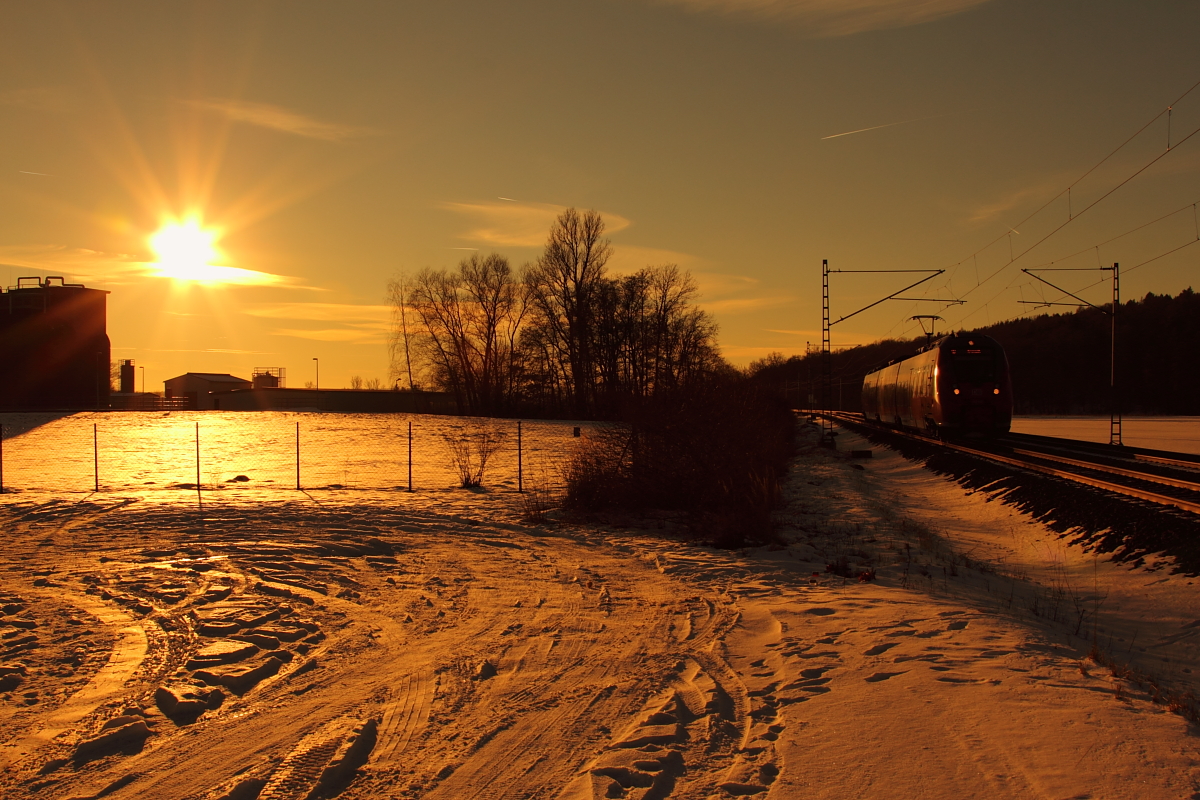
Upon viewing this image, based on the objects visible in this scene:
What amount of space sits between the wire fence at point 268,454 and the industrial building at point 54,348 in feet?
43.6

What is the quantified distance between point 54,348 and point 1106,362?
122m

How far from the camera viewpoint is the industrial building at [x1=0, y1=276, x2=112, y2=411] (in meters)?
65.0

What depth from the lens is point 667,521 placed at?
1575 cm

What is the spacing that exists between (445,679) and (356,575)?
4.63m

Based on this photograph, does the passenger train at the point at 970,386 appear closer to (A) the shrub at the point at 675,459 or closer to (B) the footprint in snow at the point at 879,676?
(A) the shrub at the point at 675,459

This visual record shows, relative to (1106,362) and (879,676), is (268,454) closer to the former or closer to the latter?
(879,676)

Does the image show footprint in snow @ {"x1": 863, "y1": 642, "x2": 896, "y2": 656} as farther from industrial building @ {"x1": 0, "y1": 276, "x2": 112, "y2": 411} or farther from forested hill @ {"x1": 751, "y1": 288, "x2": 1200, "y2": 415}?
forested hill @ {"x1": 751, "y1": 288, "x2": 1200, "y2": 415}

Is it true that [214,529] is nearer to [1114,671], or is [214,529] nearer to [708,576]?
[708,576]

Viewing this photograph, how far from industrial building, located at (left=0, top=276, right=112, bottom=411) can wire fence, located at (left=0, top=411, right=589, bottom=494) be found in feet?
43.6

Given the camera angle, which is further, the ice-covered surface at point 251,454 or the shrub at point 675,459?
the ice-covered surface at point 251,454

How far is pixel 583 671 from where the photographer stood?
21.5ft

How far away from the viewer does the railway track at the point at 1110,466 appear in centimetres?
1503

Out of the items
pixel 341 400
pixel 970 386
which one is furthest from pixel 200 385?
pixel 970 386

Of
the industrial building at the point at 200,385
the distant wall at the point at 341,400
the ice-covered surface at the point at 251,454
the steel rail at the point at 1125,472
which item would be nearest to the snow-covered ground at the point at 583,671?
the steel rail at the point at 1125,472
